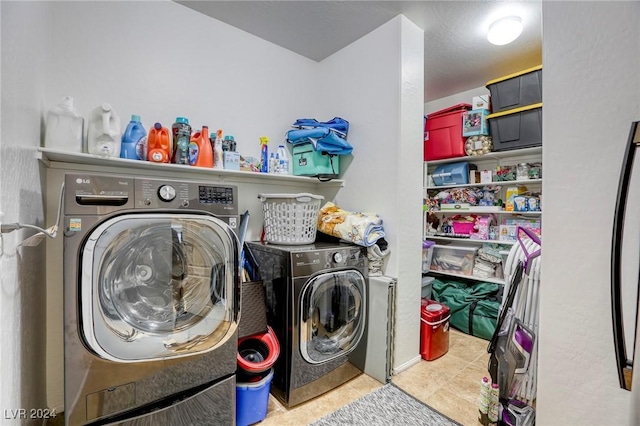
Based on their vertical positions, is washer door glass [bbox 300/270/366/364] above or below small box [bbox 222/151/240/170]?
below

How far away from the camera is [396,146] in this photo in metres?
2.06

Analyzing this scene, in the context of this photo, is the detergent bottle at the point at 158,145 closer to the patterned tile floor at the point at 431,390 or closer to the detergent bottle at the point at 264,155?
the detergent bottle at the point at 264,155

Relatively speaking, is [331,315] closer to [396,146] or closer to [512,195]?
[396,146]

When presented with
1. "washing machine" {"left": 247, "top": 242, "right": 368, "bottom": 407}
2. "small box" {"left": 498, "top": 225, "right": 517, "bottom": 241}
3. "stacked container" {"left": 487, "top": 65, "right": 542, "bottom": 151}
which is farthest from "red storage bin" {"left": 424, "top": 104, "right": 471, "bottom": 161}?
"washing machine" {"left": 247, "top": 242, "right": 368, "bottom": 407}

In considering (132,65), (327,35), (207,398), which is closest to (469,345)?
(207,398)

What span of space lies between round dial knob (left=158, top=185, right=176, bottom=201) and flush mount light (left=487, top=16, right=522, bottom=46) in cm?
238

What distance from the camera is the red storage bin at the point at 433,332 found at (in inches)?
88.0

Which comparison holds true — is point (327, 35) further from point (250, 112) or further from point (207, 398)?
point (207, 398)

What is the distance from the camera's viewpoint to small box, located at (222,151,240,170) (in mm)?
1970

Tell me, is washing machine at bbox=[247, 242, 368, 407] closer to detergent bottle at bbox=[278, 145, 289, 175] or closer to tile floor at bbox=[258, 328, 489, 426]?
tile floor at bbox=[258, 328, 489, 426]

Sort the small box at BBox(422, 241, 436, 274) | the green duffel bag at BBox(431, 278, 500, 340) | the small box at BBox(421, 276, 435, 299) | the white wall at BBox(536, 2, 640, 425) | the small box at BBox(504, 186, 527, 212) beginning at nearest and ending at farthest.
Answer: the white wall at BBox(536, 2, 640, 425), the green duffel bag at BBox(431, 278, 500, 340), the small box at BBox(504, 186, 527, 212), the small box at BBox(421, 276, 435, 299), the small box at BBox(422, 241, 436, 274)

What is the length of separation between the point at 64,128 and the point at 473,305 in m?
3.25

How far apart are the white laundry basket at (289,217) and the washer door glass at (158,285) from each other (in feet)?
1.80

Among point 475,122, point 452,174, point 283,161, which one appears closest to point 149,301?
point 283,161
